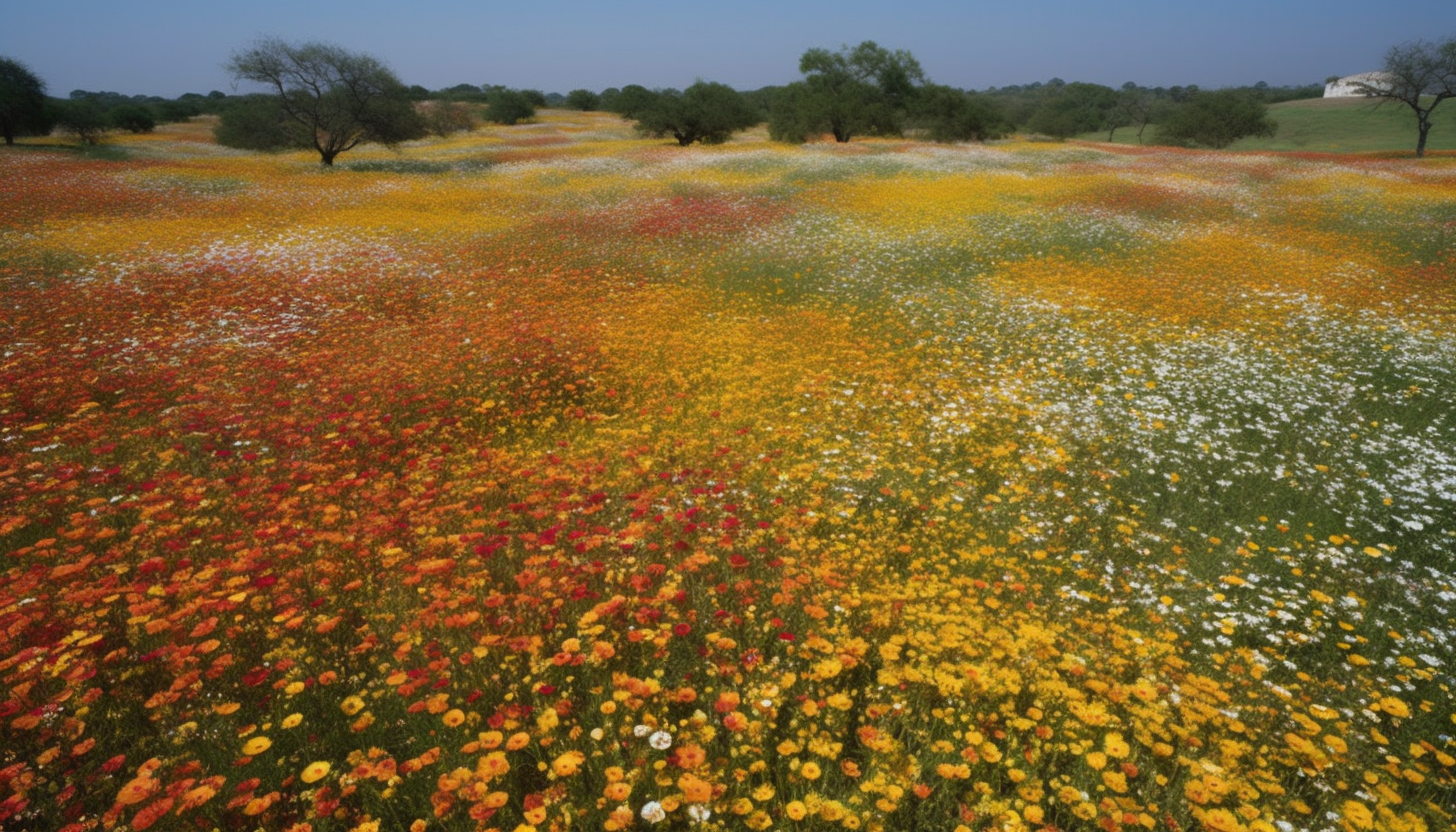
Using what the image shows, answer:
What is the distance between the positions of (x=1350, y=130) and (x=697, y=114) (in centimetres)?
9714

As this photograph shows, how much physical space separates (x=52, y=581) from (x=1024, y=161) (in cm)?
5098

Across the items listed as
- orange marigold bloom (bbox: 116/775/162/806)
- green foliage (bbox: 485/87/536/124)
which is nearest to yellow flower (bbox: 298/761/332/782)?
orange marigold bloom (bbox: 116/775/162/806)

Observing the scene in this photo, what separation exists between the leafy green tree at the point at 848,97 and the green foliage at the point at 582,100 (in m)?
65.6

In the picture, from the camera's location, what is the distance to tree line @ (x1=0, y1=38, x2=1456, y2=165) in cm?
4306

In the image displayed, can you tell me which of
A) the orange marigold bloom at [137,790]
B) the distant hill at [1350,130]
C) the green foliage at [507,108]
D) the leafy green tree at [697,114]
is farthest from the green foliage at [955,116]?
the orange marigold bloom at [137,790]

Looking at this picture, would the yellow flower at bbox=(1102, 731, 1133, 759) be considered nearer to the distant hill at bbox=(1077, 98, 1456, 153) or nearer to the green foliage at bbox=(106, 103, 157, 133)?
the distant hill at bbox=(1077, 98, 1456, 153)

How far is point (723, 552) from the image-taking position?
728 centimetres

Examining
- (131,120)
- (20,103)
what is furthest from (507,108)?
(20,103)

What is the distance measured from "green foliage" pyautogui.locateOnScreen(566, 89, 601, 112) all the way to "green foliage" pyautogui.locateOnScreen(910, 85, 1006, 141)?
80.2 meters

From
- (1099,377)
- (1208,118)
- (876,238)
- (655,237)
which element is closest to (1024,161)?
Result: (876,238)

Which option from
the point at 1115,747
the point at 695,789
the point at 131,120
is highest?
the point at 131,120

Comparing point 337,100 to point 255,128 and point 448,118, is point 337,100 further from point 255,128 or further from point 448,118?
point 448,118

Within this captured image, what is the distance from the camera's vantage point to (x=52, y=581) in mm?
6406

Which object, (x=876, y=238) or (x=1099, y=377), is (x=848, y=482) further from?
(x=876, y=238)
